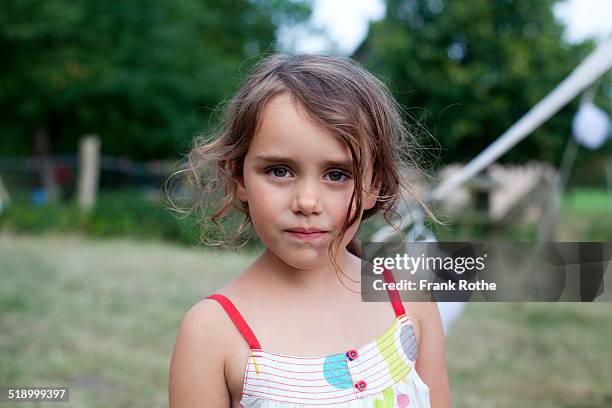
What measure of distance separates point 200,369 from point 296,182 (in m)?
0.35

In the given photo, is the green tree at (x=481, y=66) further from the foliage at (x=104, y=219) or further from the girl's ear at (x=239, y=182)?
the girl's ear at (x=239, y=182)

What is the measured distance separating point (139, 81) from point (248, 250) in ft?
27.1

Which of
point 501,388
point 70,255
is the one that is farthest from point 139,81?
point 501,388

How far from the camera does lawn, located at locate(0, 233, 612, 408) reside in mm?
3014

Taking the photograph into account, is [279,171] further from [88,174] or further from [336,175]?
[88,174]

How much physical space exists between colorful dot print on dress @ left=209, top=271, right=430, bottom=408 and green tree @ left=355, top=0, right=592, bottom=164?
6456 millimetres

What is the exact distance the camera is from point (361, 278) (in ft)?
4.06

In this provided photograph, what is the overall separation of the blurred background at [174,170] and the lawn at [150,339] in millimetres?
16

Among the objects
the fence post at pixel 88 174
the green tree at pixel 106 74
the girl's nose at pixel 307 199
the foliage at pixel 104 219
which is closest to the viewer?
the girl's nose at pixel 307 199

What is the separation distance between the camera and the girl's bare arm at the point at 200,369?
109 centimetres

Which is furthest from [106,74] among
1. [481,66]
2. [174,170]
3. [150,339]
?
Result: [174,170]

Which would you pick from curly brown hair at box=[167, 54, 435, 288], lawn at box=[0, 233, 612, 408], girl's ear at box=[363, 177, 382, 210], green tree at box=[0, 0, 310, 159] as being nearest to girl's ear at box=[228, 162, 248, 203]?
curly brown hair at box=[167, 54, 435, 288]

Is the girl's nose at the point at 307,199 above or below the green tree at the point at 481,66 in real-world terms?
below

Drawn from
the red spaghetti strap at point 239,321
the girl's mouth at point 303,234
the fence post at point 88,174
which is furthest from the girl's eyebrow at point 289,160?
the fence post at point 88,174
